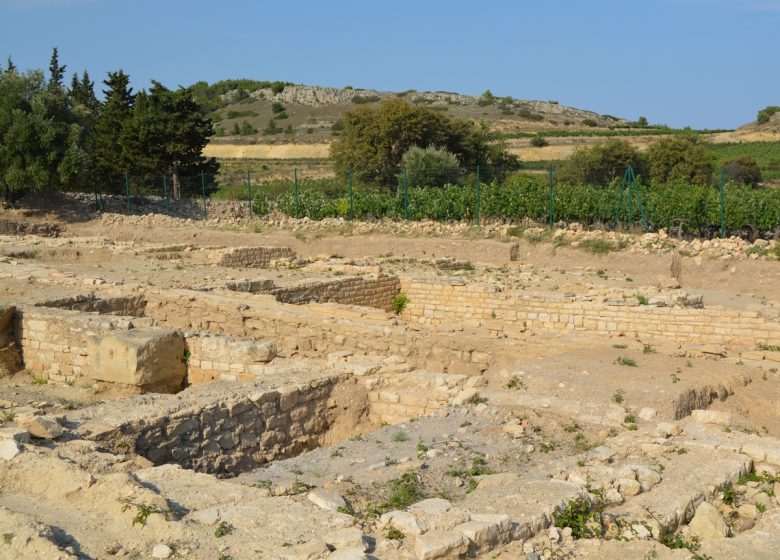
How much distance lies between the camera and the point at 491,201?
24.0m

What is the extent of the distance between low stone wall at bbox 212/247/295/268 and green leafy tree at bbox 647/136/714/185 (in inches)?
753

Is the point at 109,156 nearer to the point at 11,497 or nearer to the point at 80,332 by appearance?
the point at 80,332

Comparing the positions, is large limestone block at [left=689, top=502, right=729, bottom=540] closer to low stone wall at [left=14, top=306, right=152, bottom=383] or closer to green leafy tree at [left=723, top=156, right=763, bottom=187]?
low stone wall at [left=14, top=306, right=152, bottom=383]

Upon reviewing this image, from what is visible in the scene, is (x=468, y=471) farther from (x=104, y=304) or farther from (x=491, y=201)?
(x=491, y=201)

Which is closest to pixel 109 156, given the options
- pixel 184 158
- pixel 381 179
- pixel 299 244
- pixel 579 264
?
pixel 184 158

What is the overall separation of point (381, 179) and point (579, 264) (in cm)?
1220

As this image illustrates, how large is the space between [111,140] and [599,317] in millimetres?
26291

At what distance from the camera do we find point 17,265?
623 inches

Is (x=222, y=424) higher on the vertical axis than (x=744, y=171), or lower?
lower

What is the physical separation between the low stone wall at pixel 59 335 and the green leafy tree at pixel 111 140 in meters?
22.3

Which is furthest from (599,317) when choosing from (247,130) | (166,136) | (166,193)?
(247,130)

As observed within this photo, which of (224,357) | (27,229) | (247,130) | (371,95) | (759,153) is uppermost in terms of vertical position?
(371,95)

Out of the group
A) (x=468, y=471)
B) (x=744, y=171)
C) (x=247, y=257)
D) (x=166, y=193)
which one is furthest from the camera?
(x=744, y=171)

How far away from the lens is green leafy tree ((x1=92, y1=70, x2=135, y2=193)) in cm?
3266
